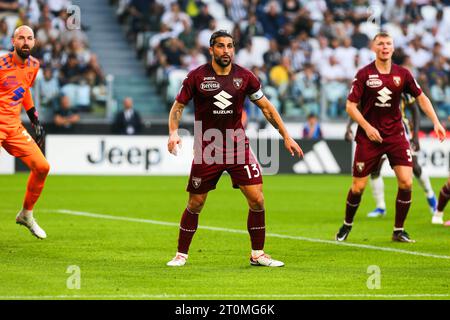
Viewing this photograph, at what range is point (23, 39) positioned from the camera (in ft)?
40.4

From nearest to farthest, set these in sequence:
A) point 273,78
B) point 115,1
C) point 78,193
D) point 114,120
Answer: point 78,193 → point 114,120 → point 273,78 → point 115,1

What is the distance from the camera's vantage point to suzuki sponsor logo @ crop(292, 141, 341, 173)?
2627 cm

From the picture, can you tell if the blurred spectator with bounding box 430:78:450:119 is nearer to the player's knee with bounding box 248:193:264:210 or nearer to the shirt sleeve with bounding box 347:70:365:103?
the shirt sleeve with bounding box 347:70:365:103

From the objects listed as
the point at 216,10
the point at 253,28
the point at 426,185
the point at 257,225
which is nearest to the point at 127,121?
A: the point at 253,28

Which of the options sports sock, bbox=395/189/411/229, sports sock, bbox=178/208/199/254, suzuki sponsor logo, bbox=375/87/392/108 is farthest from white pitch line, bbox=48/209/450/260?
sports sock, bbox=178/208/199/254

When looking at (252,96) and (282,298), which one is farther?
(252,96)

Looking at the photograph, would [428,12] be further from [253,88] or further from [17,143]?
[253,88]

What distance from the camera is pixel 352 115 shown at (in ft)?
42.0

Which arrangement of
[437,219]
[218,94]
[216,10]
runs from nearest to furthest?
[218,94] → [437,219] → [216,10]

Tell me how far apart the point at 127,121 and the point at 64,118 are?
4.98 ft

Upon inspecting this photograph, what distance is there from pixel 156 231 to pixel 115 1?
58.5 ft

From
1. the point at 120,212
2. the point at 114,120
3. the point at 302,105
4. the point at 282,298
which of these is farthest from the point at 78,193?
the point at 282,298

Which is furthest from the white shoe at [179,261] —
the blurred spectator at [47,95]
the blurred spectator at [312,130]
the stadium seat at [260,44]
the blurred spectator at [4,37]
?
the stadium seat at [260,44]
